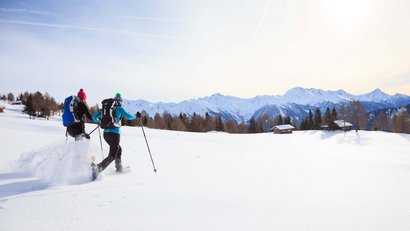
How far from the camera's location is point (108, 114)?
657 cm

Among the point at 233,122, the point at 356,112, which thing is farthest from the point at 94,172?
the point at 233,122

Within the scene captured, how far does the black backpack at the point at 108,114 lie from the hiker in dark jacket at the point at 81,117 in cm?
55

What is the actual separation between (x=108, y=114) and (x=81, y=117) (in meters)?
1.05

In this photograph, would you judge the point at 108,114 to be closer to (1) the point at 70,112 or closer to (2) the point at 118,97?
(2) the point at 118,97

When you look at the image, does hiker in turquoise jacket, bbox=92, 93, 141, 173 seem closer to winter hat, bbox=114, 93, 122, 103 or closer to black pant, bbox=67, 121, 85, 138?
winter hat, bbox=114, 93, 122, 103

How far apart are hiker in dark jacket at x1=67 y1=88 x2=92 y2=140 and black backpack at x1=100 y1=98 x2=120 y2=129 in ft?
1.79

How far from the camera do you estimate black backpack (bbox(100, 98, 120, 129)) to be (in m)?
6.54

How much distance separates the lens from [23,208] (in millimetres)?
3748

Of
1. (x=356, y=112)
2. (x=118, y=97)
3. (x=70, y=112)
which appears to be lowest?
(x=70, y=112)

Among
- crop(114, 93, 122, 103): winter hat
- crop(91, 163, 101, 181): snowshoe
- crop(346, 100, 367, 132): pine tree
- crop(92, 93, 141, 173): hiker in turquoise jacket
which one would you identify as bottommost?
crop(91, 163, 101, 181): snowshoe

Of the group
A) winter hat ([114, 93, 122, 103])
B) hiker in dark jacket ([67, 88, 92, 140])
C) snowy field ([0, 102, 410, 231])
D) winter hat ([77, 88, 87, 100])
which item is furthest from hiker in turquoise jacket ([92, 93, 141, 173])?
winter hat ([77, 88, 87, 100])

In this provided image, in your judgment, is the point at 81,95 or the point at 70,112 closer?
the point at 70,112

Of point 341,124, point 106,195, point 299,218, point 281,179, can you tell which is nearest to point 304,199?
point 299,218

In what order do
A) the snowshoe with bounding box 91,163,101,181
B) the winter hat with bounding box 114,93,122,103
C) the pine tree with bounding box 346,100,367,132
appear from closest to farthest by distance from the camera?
the snowshoe with bounding box 91,163,101,181 < the winter hat with bounding box 114,93,122,103 < the pine tree with bounding box 346,100,367,132
